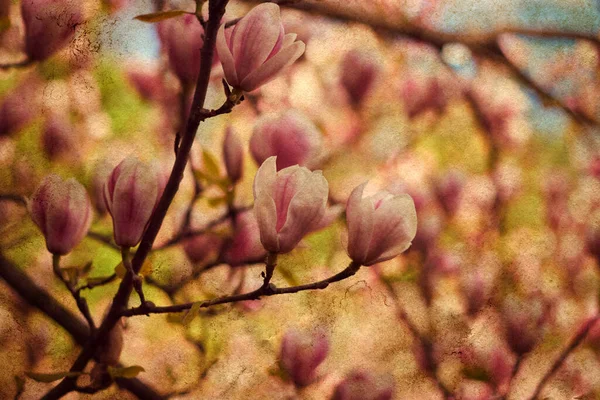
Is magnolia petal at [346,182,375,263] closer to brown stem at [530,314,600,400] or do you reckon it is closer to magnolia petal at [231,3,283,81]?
magnolia petal at [231,3,283,81]

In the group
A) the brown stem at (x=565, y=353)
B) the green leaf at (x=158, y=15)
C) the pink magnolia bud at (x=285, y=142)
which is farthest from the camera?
the brown stem at (x=565, y=353)

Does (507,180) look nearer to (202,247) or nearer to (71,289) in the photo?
(202,247)

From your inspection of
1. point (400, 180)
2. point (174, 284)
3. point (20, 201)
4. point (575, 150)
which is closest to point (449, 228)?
point (400, 180)

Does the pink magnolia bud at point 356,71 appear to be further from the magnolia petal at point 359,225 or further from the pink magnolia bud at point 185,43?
the magnolia petal at point 359,225

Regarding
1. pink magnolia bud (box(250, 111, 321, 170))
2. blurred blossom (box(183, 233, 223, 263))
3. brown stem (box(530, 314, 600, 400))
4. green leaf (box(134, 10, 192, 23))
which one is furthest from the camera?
brown stem (box(530, 314, 600, 400))

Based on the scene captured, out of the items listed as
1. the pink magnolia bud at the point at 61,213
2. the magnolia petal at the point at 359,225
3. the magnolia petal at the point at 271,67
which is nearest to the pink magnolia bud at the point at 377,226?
the magnolia petal at the point at 359,225

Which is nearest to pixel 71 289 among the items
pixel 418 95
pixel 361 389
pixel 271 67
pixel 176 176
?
pixel 176 176

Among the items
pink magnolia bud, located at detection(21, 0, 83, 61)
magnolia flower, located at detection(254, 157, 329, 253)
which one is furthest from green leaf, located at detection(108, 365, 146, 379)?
pink magnolia bud, located at detection(21, 0, 83, 61)
